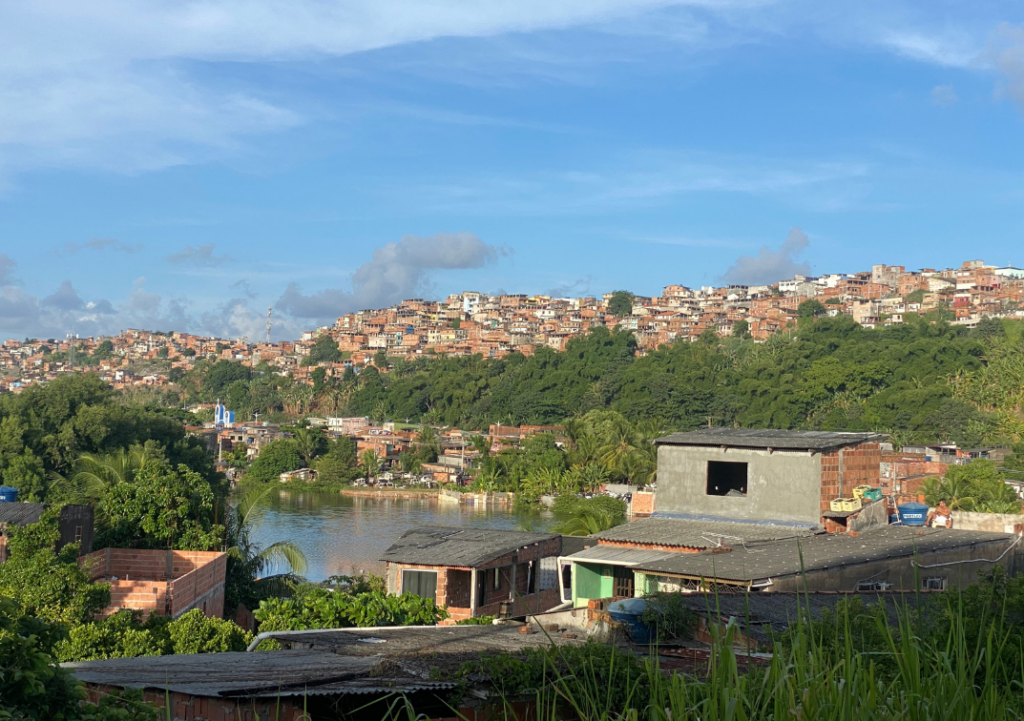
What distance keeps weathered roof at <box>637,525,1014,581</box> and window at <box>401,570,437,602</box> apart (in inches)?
85.7

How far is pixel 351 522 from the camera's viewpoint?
33375 mm

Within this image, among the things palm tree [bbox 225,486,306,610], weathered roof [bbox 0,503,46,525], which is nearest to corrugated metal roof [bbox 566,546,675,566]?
palm tree [bbox 225,486,306,610]

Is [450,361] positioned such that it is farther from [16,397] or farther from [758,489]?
[758,489]

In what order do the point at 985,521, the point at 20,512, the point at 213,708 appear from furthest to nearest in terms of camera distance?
the point at 985,521 → the point at 20,512 → the point at 213,708

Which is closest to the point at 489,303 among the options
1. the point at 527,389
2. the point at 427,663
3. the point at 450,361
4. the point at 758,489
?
the point at 450,361

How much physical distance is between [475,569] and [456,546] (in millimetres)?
784

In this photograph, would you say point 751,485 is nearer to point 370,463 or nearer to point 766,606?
point 766,606

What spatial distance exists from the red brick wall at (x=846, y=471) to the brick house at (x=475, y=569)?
9.74ft

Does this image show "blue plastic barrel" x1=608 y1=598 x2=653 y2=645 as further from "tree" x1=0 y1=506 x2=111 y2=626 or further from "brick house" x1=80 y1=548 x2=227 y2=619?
"brick house" x1=80 y1=548 x2=227 y2=619

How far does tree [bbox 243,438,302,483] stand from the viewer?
1786 inches

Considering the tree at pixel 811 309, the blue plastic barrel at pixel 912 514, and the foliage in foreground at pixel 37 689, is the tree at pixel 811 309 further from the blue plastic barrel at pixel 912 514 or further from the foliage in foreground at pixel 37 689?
the foliage in foreground at pixel 37 689

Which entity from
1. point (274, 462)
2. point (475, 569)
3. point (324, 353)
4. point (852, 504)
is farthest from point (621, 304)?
point (475, 569)

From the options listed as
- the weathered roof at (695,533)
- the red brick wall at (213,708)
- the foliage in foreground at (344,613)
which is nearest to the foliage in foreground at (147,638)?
the foliage in foreground at (344,613)

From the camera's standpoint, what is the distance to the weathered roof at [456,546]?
981cm
